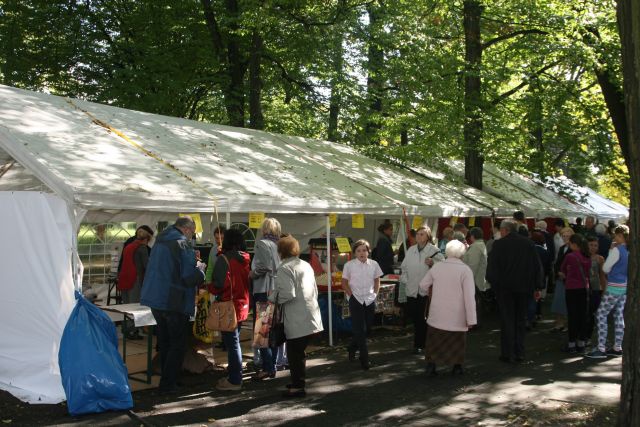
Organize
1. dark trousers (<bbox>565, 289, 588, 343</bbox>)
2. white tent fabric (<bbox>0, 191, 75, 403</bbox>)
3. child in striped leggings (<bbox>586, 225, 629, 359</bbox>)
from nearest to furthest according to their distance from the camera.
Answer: white tent fabric (<bbox>0, 191, 75, 403</bbox>) → child in striped leggings (<bbox>586, 225, 629, 359</bbox>) → dark trousers (<bbox>565, 289, 588, 343</bbox>)

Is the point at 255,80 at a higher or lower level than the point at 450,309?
higher

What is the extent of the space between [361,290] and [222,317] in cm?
191

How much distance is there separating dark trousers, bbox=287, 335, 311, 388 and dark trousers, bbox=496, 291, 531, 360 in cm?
316

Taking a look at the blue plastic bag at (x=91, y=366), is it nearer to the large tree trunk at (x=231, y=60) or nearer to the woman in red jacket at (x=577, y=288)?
the woman in red jacket at (x=577, y=288)

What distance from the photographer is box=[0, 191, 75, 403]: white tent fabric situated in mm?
6527

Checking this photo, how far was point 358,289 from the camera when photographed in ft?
26.6

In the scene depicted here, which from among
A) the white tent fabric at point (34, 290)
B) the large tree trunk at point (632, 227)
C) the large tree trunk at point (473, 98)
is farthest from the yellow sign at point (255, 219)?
the large tree trunk at point (473, 98)

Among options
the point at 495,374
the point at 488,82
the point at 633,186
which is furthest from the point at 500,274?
the point at 488,82

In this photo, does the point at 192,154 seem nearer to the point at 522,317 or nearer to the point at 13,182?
the point at 13,182

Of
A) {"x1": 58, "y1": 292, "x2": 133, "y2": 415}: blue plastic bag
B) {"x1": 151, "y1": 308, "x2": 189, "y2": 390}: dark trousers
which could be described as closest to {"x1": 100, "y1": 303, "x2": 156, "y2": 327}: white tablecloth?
{"x1": 151, "y1": 308, "x2": 189, "y2": 390}: dark trousers

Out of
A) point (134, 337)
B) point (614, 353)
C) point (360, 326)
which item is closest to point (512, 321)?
point (614, 353)

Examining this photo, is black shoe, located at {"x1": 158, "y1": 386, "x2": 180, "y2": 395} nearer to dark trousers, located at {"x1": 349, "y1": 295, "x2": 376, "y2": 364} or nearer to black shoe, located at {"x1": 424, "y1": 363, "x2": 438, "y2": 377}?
dark trousers, located at {"x1": 349, "y1": 295, "x2": 376, "y2": 364}

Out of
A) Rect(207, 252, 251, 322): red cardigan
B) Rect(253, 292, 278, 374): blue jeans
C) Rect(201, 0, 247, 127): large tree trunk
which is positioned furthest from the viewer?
Rect(201, 0, 247, 127): large tree trunk

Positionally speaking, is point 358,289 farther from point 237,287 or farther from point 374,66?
point 374,66
